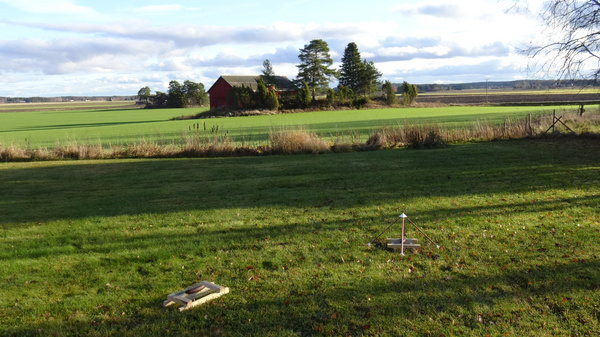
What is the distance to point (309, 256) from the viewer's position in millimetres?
6625

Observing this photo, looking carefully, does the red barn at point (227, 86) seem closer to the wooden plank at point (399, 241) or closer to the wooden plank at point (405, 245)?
the wooden plank at point (399, 241)

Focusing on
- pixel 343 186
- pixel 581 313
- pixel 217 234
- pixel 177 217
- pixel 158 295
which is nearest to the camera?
pixel 581 313

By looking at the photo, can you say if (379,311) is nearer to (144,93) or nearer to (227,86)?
(227,86)

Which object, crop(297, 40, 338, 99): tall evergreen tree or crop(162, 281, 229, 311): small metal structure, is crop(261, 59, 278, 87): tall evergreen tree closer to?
crop(297, 40, 338, 99): tall evergreen tree

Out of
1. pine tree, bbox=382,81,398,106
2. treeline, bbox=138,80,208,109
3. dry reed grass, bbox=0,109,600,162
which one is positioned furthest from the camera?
treeline, bbox=138,80,208,109

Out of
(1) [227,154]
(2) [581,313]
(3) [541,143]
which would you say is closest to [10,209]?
(1) [227,154]

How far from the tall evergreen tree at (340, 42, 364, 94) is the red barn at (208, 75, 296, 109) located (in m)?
10.8

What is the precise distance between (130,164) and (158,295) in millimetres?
14048

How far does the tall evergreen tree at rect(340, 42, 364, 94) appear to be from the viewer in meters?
76.7

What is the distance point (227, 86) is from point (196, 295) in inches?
2804

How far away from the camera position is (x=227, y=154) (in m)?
20.4

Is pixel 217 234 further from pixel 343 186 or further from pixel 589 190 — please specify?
pixel 589 190

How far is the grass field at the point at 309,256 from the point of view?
4.71 meters

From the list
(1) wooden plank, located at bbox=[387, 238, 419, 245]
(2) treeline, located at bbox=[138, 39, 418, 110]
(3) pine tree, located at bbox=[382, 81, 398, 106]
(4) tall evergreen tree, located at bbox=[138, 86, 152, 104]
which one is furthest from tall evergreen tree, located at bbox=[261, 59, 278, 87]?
(1) wooden plank, located at bbox=[387, 238, 419, 245]
